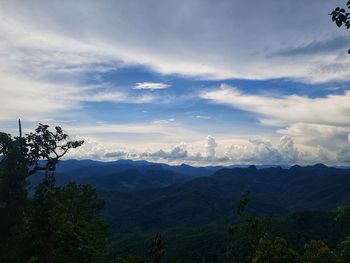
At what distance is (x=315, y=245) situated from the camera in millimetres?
85875

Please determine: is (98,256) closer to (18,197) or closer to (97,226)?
(97,226)

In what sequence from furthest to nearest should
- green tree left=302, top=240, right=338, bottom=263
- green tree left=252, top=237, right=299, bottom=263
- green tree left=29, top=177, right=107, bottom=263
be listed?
green tree left=302, top=240, right=338, bottom=263, green tree left=252, top=237, right=299, bottom=263, green tree left=29, top=177, right=107, bottom=263

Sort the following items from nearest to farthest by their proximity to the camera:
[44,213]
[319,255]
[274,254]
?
[44,213] → [274,254] → [319,255]

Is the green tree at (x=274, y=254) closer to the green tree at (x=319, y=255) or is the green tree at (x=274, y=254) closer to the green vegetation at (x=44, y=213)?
the green tree at (x=319, y=255)

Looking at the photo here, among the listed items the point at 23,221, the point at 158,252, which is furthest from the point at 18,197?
the point at 158,252

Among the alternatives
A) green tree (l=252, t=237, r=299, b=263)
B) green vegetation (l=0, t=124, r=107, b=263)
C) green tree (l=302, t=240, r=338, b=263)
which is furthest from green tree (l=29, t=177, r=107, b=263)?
green tree (l=302, t=240, r=338, b=263)

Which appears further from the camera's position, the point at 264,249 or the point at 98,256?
the point at 264,249

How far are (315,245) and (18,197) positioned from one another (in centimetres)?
5988

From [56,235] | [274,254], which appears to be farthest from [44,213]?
[274,254]

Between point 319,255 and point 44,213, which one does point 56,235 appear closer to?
point 44,213

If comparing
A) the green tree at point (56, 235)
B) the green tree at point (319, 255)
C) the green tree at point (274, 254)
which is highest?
the green tree at point (56, 235)

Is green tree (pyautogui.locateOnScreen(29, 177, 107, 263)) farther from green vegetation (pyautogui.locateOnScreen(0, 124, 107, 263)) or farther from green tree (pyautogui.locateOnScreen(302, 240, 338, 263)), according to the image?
green tree (pyautogui.locateOnScreen(302, 240, 338, 263))

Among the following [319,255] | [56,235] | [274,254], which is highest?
[56,235]

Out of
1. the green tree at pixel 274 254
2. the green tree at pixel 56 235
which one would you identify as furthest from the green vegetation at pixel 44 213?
the green tree at pixel 274 254
